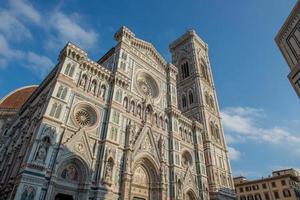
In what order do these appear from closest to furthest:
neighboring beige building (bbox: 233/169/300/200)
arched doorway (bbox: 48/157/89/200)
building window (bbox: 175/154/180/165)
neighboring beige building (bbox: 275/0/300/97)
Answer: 1. neighboring beige building (bbox: 275/0/300/97)
2. arched doorway (bbox: 48/157/89/200)
3. building window (bbox: 175/154/180/165)
4. neighboring beige building (bbox: 233/169/300/200)

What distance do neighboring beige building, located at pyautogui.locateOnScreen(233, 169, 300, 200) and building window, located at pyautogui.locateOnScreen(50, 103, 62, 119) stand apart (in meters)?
47.4

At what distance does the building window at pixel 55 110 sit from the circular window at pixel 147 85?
11.3m

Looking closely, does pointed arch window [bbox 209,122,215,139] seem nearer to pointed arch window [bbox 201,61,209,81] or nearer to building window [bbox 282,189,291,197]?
pointed arch window [bbox 201,61,209,81]

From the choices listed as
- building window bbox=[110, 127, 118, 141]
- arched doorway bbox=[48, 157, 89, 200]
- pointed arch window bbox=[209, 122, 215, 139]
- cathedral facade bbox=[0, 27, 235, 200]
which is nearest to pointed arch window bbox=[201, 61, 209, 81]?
cathedral facade bbox=[0, 27, 235, 200]

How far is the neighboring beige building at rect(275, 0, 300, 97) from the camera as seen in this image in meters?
14.1

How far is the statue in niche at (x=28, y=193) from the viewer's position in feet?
41.8

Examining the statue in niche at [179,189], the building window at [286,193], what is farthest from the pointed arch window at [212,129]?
the building window at [286,193]

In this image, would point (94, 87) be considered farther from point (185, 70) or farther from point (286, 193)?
point (286, 193)

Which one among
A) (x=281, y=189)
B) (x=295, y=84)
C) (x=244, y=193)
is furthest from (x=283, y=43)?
(x=244, y=193)

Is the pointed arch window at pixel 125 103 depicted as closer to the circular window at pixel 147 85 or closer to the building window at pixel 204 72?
the circular window at pixel 147 85

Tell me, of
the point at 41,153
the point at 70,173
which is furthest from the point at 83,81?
the point at 70,173

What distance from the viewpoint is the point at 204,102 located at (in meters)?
36.8

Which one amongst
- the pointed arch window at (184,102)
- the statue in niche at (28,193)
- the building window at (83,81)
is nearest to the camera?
the statue in niche at (28,193)

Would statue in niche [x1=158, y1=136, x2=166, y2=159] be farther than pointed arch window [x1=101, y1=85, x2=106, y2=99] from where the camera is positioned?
Yes
